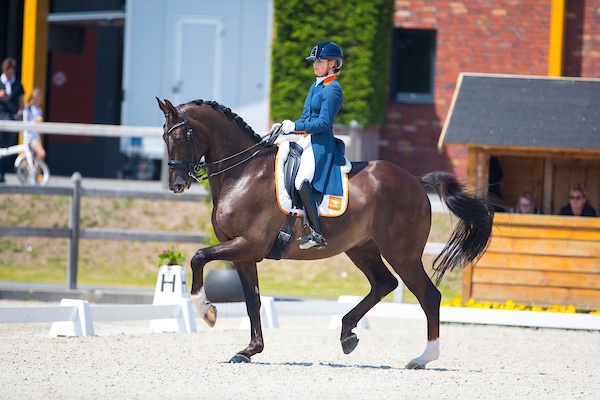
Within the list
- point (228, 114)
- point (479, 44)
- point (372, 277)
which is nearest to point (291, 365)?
point (372, 277)

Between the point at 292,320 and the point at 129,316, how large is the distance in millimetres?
3125

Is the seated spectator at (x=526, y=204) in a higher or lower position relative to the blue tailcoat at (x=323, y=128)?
lower

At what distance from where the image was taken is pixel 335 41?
61.3 ft

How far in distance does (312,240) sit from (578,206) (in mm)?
5321

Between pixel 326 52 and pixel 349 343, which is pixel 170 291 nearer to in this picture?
pixel 349 343

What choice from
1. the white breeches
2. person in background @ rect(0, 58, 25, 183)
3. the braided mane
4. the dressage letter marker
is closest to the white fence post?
the dressage letter marker

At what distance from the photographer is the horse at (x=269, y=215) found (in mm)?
7805

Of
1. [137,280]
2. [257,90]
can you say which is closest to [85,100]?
[257,90]

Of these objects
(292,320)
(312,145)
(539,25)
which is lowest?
(292,320)

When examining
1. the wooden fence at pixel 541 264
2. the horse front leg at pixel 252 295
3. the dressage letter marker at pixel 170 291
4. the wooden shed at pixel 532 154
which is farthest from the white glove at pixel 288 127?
the wooden fence at pixel 541 264

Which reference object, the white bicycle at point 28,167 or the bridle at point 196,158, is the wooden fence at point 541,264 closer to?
the bridle at point 196,158

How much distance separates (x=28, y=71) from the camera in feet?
65.1

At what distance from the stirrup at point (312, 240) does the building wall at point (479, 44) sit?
11871 millimetres

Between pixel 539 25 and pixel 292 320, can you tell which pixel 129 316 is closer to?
pixel 292 320
